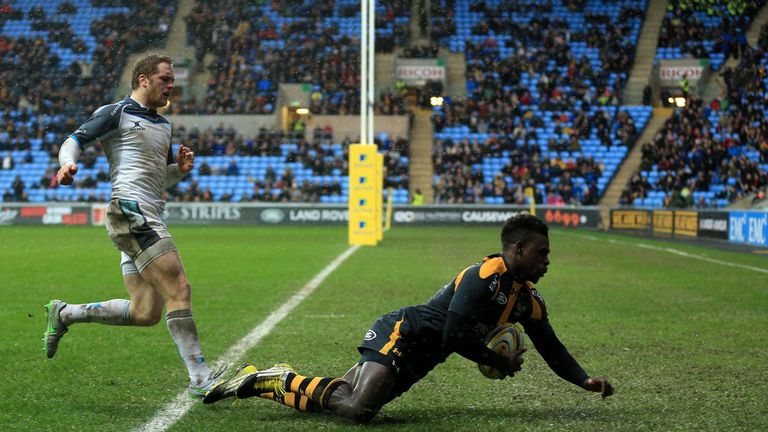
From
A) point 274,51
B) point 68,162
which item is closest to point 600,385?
point 68,162

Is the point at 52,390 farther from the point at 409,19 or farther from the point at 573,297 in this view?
the point at 409,19

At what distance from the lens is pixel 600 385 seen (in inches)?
206

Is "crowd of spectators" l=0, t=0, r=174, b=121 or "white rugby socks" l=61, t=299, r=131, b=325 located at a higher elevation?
"crowd of spectators" l=0, t=0, r=174, b=121

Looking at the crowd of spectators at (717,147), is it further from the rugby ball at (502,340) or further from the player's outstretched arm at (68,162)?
the player's outstretched arm at (68,162)

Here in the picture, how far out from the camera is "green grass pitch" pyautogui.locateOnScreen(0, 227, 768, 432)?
219 inches

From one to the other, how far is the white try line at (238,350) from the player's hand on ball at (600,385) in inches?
89.2

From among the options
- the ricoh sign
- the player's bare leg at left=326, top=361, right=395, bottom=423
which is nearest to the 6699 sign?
the ricoh sign

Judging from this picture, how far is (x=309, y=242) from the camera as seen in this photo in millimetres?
25969

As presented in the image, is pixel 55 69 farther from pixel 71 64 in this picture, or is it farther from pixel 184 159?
pixel 184 159

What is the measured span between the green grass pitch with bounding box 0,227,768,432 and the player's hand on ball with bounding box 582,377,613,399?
241 millimetres

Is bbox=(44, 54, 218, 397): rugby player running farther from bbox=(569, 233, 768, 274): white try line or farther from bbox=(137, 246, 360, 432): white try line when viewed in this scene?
bbox=(569, 233, 768, 274): white try line

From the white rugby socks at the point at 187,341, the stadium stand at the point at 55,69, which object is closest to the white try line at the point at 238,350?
the white rugby socks at the point at 187,341

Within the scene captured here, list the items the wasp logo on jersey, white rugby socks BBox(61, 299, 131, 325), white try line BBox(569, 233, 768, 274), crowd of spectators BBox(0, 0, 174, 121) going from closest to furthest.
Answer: the wasp logo on jersey < white rugby socks BBox(61, 299, 131, 325) < white try line BBox(569, 233, 768, 274) < crowd of spectators BBox(0, 0, 174, 121)

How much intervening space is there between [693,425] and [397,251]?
667 inches
